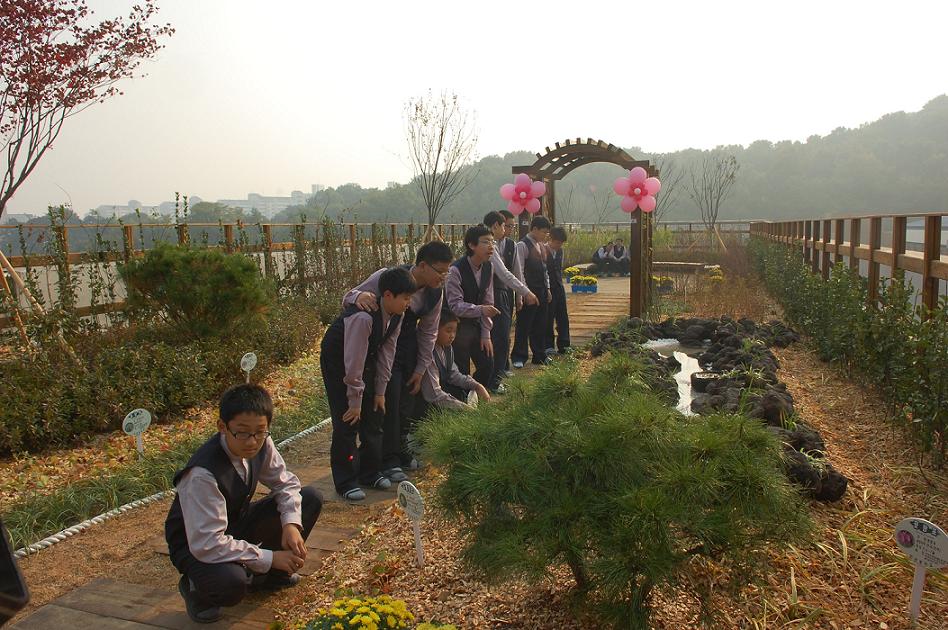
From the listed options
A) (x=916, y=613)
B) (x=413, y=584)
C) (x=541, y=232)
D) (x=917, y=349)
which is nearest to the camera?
(x=916, y=613)

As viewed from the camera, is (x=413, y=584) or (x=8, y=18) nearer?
(x=413, y=584)

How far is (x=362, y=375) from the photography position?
13.1 feet

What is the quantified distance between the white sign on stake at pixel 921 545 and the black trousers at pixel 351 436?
8.78 ft

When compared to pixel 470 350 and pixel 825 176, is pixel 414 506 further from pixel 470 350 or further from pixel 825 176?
pixel 825 176

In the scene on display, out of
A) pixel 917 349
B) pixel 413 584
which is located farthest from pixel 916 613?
pixel 917 349

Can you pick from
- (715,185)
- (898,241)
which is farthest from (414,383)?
(715,185)

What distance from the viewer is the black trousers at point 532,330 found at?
309 inches

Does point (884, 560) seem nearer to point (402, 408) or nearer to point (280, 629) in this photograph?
point (280, 629)

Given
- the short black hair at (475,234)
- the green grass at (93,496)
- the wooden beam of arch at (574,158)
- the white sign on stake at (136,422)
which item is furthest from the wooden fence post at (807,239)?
the white sign on stake at (136,422)

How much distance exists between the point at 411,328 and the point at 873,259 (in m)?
4.89

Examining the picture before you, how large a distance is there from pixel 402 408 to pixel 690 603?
8.22 ft

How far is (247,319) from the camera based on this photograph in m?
7.83

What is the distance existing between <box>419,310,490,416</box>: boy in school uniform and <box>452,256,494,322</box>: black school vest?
886 millimetres

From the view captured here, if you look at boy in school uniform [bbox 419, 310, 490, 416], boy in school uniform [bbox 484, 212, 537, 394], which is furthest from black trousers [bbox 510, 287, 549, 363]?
boy in school uniform [bbox 419, 310, 490, 416]
